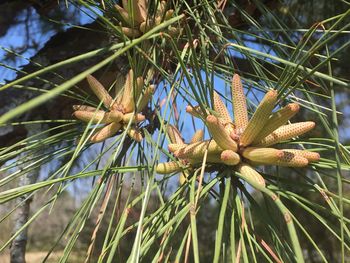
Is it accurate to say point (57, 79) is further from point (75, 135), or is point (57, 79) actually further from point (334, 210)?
point (334, 210)

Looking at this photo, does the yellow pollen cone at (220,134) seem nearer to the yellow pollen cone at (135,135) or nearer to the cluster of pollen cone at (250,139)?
the cluster of pollen cone at (250,139)

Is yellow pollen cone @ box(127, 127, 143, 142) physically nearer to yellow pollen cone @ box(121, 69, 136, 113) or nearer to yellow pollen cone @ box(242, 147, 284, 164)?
yellow pollen cone @ box(121, 69, 136, 113)

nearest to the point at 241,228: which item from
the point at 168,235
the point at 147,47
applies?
the point at 168,235

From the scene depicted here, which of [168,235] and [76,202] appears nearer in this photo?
[168,235]

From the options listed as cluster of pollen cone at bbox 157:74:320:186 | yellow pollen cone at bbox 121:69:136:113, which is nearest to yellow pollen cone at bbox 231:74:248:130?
cluster of pollen cone at bbox 157:74:320:186

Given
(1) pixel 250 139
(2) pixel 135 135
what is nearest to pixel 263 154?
(1) pixel 250 139

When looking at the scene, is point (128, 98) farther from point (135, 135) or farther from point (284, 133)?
point (284, 133)

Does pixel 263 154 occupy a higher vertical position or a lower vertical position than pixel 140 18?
lower
